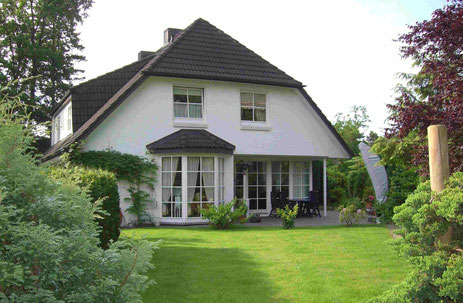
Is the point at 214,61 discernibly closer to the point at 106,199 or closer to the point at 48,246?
the point at 106,199

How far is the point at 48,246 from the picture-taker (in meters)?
2.62

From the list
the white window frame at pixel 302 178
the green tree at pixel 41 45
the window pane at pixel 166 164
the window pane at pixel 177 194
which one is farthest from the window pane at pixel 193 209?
the green tree at pixel 41 45

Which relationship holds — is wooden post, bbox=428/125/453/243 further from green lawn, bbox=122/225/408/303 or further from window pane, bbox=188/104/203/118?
window pane, bbox=188/104/203/118

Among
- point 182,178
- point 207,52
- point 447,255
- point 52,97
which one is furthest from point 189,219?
point 52,97

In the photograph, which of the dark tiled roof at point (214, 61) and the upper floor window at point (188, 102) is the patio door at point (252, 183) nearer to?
the upper floor window at point (188, 102)

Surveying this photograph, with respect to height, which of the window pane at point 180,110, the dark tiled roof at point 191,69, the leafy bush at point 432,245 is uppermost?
the dark tiled roof at point 191,69

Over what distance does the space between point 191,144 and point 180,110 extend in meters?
1.91

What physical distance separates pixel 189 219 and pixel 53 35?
A: 21764 mm

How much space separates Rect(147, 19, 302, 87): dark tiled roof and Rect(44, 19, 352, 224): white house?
5cm

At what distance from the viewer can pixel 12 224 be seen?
9.11ft

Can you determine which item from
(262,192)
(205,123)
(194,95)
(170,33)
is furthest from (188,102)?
(170,33)

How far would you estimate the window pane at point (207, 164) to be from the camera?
52.0ft

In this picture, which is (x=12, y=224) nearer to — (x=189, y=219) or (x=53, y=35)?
(x=189, y=219)

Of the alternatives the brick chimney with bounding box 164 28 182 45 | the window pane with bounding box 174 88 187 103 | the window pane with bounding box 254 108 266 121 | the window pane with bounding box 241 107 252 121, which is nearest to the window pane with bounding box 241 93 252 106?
the window pane with bounding box 241 107 252 121
